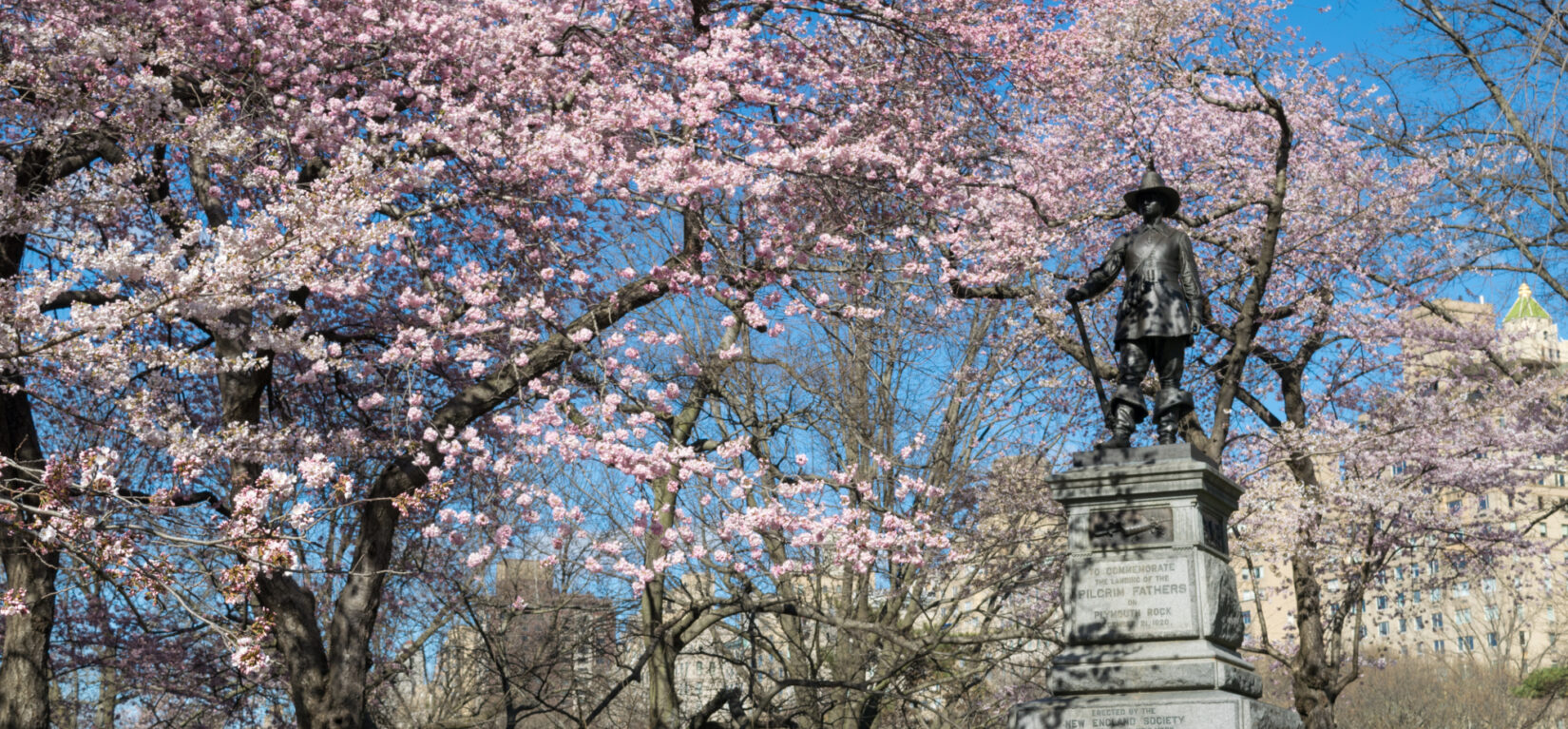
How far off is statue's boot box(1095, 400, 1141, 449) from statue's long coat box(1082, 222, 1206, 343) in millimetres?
482

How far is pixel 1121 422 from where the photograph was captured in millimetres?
8711

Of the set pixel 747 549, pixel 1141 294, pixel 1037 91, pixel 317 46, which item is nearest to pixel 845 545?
pixel 747 549

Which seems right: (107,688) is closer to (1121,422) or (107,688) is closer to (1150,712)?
(1121,422)

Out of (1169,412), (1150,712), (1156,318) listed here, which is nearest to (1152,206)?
(1156,318)

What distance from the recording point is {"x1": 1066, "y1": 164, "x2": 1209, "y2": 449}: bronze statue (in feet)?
28.5

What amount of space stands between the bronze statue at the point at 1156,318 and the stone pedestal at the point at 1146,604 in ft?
1.55

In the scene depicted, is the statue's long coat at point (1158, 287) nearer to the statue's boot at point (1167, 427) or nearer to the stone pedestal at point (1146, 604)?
the statue's boot at point (1167, 427)

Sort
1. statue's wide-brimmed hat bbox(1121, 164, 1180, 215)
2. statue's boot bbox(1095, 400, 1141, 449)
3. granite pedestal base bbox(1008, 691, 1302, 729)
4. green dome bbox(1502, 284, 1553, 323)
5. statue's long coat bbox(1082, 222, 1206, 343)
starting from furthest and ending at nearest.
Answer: green dome bbox(1502, 284, 1553, 323) → statue's wide-brimmed hat bbox(1121, 164, 1180, 215) → statue's long coat bbox(1082, 222, 1206, 343) → statue's boot bbox(1095, 400, 1141, 449) → granite pedestal base bbox(1008, 691, 1302, 729)

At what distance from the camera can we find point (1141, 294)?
8828 millimetres

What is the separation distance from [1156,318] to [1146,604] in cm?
197

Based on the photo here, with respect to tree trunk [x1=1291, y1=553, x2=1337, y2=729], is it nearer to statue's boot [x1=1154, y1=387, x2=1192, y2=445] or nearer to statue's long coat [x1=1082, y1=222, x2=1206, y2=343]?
statue's boot [x1=1154, y1=387, x2=1192, y2=445]

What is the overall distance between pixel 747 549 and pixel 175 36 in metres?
8.41

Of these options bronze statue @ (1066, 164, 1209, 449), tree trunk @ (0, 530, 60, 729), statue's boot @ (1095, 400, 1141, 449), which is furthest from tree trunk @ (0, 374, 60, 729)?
bronze statue @ (1066, 164, 1209, 449)

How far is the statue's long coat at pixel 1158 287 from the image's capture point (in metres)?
8.73
